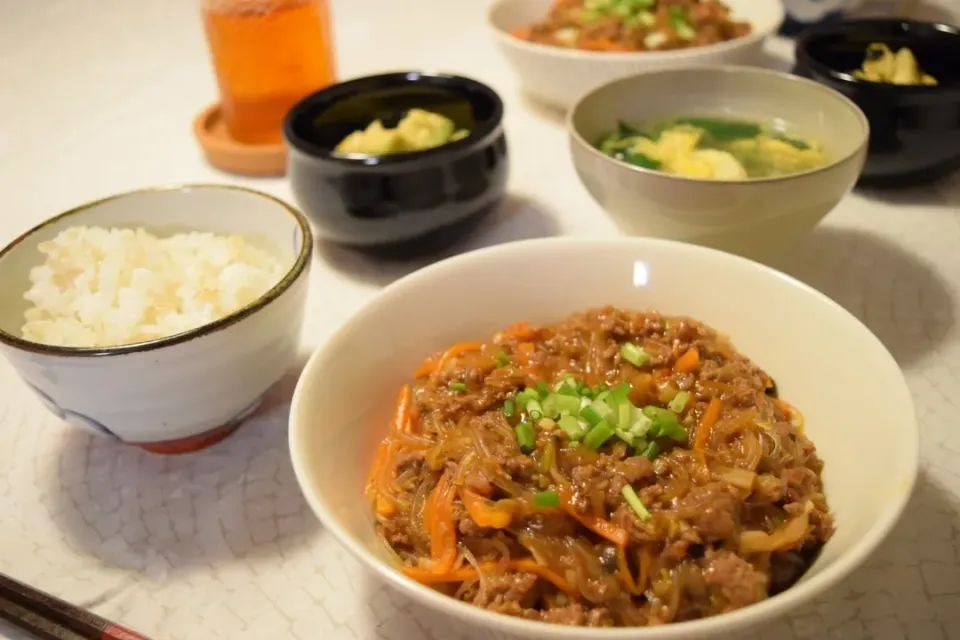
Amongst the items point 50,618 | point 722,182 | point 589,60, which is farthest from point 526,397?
point 589,60

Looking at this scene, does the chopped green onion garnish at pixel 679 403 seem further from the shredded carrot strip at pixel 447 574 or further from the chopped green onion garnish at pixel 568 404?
the shredded carrot strip at pixel 447 574

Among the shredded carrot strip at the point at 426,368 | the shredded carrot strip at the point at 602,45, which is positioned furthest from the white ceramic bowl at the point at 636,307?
the shredded carrot strip at the point at 602,45

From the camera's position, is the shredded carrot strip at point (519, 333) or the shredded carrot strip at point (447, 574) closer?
the shredded carrot strip at point (447, 574)

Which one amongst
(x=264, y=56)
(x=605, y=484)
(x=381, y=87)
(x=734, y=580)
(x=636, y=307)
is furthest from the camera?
(x=264, y=56)

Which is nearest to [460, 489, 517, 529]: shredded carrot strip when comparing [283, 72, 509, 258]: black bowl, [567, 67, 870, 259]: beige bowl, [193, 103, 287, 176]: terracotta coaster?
[567, 67, 870, 259]: beige bowl

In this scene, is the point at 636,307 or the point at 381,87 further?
the point at 381,87

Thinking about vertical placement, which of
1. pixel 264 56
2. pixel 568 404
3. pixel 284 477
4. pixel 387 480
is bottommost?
pixel 284 477

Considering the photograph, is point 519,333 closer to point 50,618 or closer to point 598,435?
point 598,435
